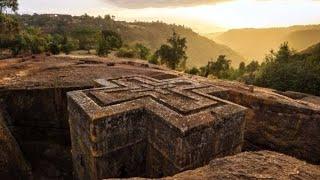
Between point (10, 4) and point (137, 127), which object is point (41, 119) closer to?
point (137, 127)

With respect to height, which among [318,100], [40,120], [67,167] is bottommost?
[67,167]

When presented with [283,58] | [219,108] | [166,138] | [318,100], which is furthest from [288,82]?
[166,138]

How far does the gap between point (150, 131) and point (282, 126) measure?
18.9ft

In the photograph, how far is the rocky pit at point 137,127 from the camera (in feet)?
25.2

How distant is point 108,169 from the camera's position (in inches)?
325

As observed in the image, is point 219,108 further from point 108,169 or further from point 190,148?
point 108,169

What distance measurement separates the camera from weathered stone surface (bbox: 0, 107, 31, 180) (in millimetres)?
9992

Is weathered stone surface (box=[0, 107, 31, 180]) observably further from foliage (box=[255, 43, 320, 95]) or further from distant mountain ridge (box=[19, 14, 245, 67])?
distant mountain ridge (box=[19, 14, 245, 67])

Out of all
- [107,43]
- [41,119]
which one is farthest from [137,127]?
[107,43]

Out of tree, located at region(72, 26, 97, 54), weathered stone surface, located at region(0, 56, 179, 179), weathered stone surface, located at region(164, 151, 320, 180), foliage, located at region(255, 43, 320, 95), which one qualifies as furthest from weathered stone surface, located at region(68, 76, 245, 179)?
tree, located at region(72, 26, 97, 54)

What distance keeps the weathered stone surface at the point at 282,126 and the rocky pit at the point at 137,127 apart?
3 centimetres

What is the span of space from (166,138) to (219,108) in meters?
1.84

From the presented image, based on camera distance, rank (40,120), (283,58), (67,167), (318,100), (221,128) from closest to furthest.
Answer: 1. (221,128)
2. (67,167)
3. (40,120)
4. (318,100)
5. (283,58)

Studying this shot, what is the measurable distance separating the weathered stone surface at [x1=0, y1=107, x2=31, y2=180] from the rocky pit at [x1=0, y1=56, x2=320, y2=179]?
0.04 metres
